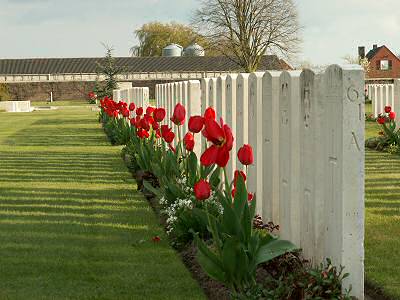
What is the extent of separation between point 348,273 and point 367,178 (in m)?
6.10

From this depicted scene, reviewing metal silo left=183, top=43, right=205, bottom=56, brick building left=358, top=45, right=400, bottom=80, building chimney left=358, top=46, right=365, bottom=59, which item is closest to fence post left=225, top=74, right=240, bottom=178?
brick building left=358, top=45, right=400, bottom=80

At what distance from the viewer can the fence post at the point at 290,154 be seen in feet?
14.7

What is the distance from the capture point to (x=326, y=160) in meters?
3.93

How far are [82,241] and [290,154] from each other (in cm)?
212

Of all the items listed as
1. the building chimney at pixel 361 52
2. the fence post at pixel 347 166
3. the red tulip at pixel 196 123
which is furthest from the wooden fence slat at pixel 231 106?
the building chimney at pixel 361 52

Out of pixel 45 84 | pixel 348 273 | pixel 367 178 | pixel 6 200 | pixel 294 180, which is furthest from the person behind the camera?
pixel 45 84

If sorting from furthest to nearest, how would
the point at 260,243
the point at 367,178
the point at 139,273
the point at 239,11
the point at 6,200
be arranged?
the point at 239,11
the point at 367,178
the point at 6,200
the point at 139,273
the point at 260,243

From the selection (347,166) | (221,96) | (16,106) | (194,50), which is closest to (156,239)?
(221,96)

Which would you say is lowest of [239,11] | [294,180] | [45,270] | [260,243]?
[45,270]

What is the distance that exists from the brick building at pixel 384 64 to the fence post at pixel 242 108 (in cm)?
7074

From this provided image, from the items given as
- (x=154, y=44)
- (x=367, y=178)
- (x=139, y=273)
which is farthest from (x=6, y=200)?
(x=154, y=44)

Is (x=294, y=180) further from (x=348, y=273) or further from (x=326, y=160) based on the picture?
(x=348, y=273)

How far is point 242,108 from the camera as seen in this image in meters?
5.76

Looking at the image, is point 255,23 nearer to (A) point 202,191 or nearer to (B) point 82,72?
(B) point 82,72
